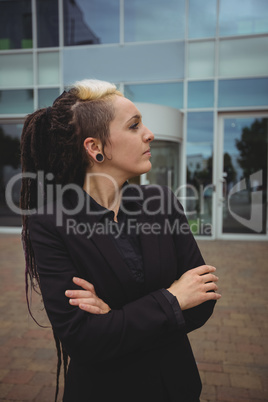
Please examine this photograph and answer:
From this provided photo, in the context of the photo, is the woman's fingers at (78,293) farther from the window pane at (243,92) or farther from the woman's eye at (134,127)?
the window pane at (243,92)

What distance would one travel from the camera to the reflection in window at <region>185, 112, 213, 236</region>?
8711mm

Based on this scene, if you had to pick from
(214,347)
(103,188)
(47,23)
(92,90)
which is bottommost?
(214,347)

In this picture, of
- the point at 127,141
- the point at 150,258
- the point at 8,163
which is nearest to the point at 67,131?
the point at 127,141

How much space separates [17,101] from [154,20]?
4.27m

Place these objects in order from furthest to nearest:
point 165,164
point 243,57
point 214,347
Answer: point 165,164, point 243,57, point 214,347

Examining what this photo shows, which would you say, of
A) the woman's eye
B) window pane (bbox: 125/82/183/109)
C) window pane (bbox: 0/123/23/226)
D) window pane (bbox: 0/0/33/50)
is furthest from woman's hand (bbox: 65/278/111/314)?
window pane (bbox: 0/0/33/50)

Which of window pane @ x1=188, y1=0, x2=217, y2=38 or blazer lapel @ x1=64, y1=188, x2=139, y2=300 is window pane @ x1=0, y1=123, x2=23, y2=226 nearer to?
window pane @ x1=188, y1=0, x2=217, y2=38

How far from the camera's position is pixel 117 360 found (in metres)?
1.31

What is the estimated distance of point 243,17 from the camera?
8352 mm

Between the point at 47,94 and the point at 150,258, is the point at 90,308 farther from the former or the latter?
the point at 47,94

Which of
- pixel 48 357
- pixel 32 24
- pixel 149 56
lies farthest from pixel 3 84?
pixel 48 357

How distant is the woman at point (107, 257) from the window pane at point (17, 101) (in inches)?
340

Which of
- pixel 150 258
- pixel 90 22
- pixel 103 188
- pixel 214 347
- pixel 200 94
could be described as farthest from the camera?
pixel 90 22

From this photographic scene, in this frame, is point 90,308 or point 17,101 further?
point 17,101
